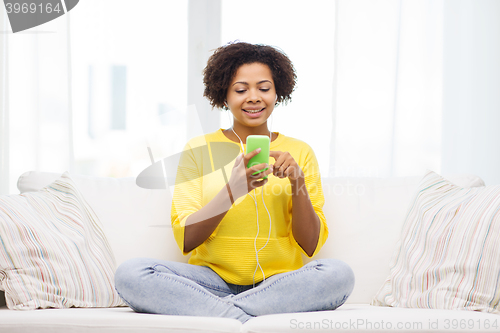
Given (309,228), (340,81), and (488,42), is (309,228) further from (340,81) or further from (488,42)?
(488,42)

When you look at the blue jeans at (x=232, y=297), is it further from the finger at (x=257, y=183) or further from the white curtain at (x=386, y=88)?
the white curtain at (x=386, y=88)

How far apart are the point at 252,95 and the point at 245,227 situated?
43cm

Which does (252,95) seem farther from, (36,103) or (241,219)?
(36,103)

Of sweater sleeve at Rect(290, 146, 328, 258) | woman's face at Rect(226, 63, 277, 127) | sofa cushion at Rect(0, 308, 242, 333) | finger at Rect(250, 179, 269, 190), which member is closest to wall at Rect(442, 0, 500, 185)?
sweater sleeve at Rect(290, 146, 328, 258)

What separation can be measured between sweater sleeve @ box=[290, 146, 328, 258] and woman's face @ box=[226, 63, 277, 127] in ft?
0.70

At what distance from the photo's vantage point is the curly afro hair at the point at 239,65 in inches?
58.2

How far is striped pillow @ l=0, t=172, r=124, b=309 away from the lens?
1.12m

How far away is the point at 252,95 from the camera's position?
4.63 ft

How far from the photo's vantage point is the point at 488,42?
2.11 metres

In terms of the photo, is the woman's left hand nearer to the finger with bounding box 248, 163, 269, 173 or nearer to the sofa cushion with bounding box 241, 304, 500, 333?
the finger with bounding box 248, 163, 269, 173

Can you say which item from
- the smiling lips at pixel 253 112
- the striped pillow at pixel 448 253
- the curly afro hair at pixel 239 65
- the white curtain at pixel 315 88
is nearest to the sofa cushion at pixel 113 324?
the striped pillow at pixel 448 253

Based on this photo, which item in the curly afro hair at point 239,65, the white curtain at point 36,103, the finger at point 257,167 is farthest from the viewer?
the white curtain at point 36,103

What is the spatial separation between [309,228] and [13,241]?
2.74ft

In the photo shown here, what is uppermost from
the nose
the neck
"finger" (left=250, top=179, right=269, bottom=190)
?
the nose
